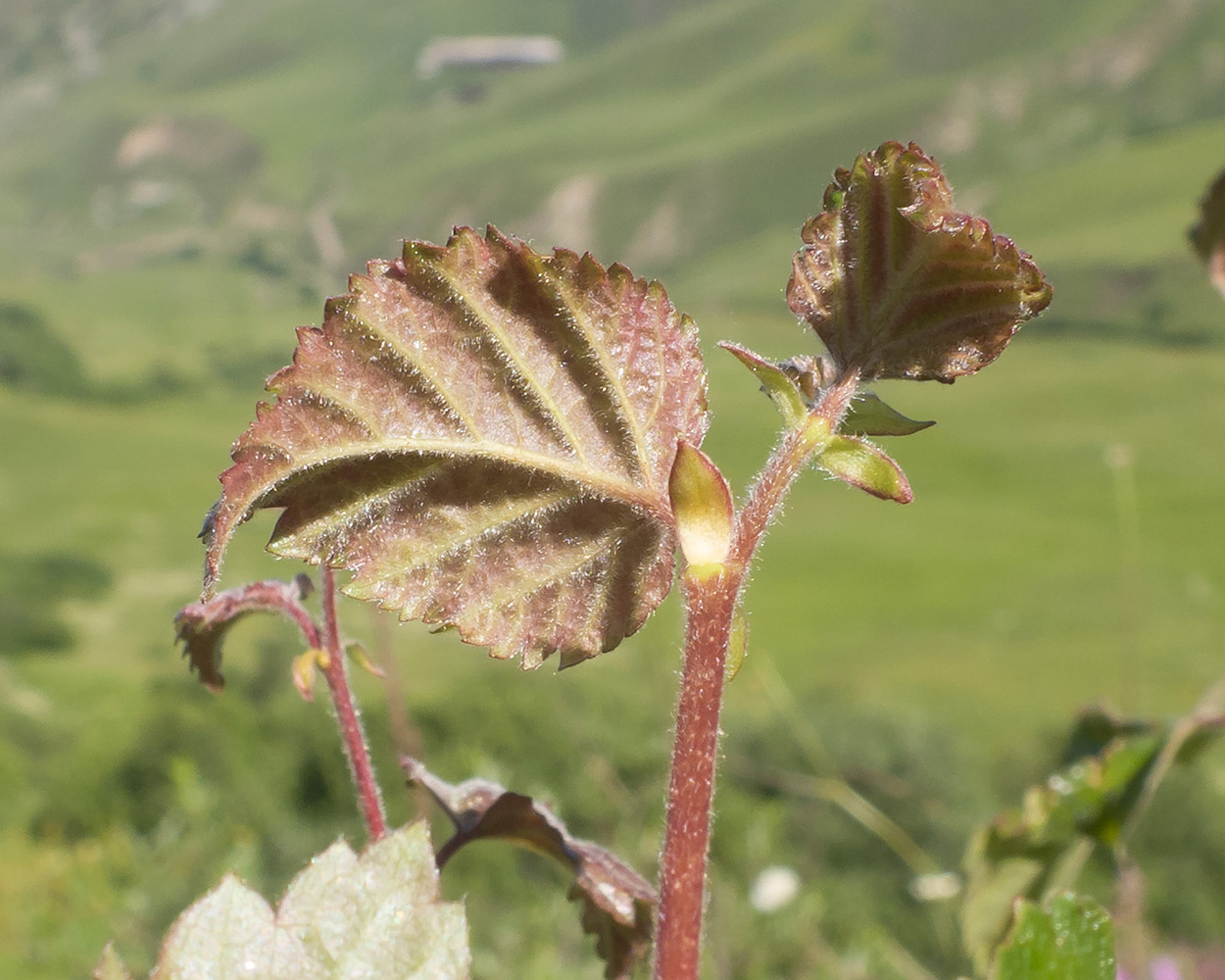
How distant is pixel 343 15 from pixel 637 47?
4.77 m

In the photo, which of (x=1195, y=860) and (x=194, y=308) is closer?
Result: (x=1195, y=860)

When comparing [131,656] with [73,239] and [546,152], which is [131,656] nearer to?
[73,239]

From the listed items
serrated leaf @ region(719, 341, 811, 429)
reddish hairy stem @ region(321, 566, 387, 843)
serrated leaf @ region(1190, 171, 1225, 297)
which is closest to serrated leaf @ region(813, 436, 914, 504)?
serrated leaf @ region(719, 341, 811, 429)

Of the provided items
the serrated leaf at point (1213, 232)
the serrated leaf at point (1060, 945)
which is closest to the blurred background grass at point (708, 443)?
the serrated leaf at point (1060, 945)

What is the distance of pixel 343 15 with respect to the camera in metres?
18.4

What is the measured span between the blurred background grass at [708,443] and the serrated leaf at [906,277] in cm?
1

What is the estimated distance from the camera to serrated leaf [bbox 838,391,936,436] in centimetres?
22

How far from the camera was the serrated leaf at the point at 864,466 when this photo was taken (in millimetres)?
206

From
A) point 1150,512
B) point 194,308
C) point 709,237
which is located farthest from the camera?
point 709,237

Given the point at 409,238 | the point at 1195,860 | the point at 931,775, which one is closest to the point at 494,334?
the point at 409,238

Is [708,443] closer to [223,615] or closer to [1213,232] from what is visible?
[223,615]

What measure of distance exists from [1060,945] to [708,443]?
0.54 ft

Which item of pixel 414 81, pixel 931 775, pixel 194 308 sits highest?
pixel 931 775

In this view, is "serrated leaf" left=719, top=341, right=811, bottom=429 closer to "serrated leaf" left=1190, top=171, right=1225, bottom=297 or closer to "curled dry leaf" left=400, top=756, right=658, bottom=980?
"curled dry leaf" left=400, top=756, right=658, bottom=980
